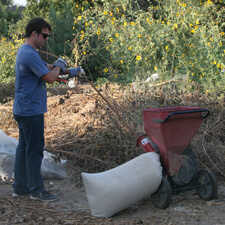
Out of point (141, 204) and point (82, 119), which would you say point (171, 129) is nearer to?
point (141, 204)

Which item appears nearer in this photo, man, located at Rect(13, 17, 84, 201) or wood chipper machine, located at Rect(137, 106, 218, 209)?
wood chipper machine, located at Rect(137, 106, 218, 209)

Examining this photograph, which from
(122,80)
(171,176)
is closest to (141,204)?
(171,176)

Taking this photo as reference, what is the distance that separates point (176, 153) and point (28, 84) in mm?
1445

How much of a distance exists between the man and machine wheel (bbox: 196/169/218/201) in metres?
1.36

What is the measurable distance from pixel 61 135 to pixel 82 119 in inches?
13.9

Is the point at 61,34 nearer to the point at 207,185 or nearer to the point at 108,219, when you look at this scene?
the point at 207,185

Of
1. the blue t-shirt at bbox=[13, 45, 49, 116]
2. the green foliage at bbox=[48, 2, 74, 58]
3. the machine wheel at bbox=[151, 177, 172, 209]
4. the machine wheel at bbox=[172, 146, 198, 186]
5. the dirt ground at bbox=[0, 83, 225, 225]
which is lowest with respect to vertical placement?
the dirt ground at bbox=[0, 83, 225, 225]

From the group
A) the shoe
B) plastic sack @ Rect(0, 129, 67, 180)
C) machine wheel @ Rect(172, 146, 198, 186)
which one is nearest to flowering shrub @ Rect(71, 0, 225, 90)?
plastic sack @ Rect(0, 129, 67, 180)

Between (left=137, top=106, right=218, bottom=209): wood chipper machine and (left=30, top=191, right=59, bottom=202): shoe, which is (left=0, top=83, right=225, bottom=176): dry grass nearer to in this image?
(left=137, top=106, right=218, bottom=209): wood chipper machine

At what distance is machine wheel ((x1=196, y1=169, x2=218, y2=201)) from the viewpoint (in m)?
2.89

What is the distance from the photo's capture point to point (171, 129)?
280 centimetres

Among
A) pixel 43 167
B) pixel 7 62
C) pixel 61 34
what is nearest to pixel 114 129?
pixel 43 167

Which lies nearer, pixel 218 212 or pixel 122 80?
pixel 218 212

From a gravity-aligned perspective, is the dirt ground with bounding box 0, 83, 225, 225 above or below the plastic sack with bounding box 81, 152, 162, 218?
below
